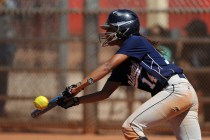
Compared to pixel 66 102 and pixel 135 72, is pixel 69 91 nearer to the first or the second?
pixel 66 102

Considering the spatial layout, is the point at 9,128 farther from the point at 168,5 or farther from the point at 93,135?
the point at 168,5

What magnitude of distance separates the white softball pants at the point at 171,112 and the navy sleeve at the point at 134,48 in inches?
14.6

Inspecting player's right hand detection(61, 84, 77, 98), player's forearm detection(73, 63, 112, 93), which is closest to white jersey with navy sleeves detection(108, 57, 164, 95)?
player's forearm detection(73, 63, 112, 93)

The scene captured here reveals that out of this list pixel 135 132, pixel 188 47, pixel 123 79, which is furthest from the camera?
pixel 188 47

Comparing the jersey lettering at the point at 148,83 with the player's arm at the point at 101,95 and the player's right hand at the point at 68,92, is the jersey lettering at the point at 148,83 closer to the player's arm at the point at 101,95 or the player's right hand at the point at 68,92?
the player's arm at the point at 101,95

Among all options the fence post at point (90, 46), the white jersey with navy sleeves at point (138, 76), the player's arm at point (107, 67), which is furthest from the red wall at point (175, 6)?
the player's arm at point (107, 67)

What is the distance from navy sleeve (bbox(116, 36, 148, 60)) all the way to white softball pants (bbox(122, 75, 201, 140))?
0.37 metres

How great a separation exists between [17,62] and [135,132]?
503 cm

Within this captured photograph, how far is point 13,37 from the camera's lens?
10.4 meters

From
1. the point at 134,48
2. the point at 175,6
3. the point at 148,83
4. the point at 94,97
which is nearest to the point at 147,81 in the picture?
the point at 148,83

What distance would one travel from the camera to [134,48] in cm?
584

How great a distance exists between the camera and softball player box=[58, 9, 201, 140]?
577 centimetres

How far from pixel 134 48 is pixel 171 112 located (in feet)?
2.20

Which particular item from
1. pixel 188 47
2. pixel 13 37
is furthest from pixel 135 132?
pixel 13 37
